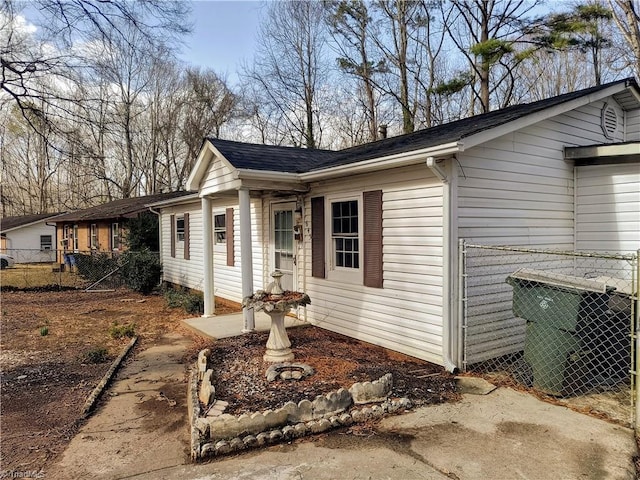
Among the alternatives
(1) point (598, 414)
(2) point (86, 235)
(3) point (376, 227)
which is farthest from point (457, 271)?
(2) point (86, 235)

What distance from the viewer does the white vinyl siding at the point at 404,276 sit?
17.3 ft

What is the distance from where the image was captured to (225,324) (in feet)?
25.5

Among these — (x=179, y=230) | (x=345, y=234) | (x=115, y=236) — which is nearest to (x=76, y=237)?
(x=115, y=236)

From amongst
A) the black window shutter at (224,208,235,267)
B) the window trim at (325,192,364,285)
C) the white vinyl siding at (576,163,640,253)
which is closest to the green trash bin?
the white vinyl siding at (576,163,640,253)

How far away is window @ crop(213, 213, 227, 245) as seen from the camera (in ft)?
35.1

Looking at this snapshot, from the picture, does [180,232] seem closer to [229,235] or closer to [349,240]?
[229,235]

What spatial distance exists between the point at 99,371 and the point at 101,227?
51.6 ft

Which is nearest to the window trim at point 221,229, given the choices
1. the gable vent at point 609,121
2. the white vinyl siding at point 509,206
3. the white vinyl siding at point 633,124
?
the white vinyl siding at point 509,206

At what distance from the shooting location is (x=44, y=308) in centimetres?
1058

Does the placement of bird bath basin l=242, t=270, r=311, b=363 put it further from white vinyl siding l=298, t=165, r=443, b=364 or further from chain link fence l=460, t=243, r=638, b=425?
chain link fence l=460, t=243, r=638, b=425

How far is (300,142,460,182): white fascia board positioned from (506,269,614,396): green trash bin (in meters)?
1.61

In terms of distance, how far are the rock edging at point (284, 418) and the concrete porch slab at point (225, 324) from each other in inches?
107

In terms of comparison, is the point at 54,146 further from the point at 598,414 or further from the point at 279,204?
the point at 598,414

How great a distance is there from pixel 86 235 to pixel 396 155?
798 inches
